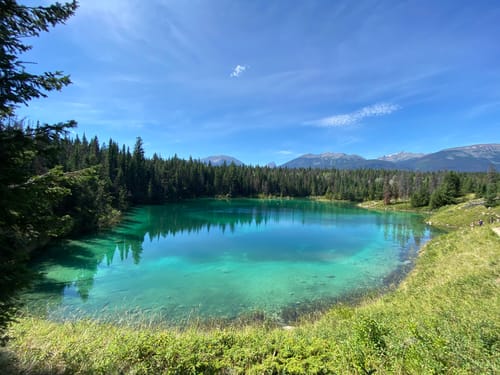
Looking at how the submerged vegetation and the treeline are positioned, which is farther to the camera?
the treeline

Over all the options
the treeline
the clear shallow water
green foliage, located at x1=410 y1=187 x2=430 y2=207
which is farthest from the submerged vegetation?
green foliage, located at x1=410 y1=187 x2=430 y2=207

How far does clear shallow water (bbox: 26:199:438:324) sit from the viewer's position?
12.9 m

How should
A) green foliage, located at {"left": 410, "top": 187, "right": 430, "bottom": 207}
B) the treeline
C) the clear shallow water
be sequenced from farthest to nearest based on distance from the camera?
green foliage, located at {"left": 410, "top": 187, "right": 430, "bottom": 207} → the treeline → the clear shallow water

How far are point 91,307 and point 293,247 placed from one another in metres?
20.2

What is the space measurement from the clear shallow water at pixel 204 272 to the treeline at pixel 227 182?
24.1 metres

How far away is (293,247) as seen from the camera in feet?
91.0

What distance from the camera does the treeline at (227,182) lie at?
57.9 metres

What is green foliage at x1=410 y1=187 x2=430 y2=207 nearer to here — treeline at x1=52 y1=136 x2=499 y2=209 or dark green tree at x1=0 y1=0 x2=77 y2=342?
treeline at x1=52 y1=136 x2=499 y2=209

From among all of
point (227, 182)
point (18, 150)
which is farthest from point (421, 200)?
point (18, 150)

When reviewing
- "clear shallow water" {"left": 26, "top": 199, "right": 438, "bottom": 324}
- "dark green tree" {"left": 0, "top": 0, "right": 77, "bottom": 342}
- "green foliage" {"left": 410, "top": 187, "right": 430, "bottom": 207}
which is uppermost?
"dark green tree" {"left": 0, "top": 0, "right": 77, "bottom": 342}

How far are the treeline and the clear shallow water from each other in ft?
79.2

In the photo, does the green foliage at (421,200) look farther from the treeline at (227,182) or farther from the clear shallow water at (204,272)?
the clear shallow water at (204,272)

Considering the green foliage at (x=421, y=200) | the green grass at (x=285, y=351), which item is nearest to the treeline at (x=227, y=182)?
the green foliage at (x=421, y=200)

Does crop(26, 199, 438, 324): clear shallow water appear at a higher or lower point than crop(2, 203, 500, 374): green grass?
lower
